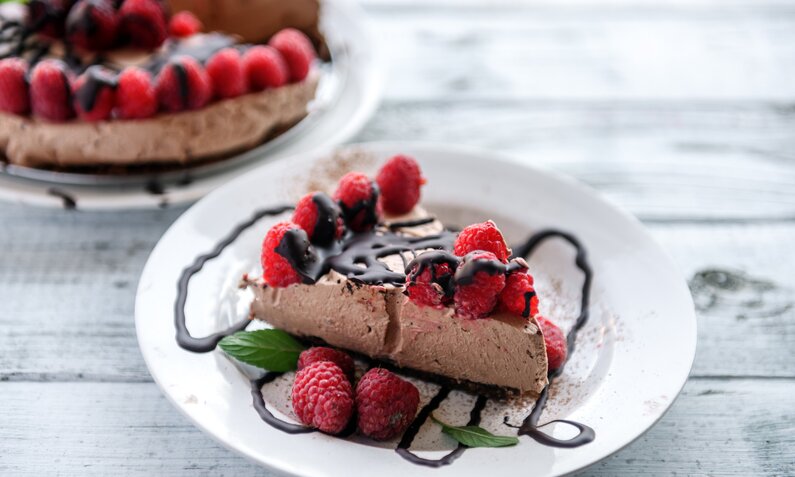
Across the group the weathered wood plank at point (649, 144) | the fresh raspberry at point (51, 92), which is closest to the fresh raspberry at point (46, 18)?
the fresh raspberry at point (51, 92)

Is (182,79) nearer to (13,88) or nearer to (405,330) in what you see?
(13,88)

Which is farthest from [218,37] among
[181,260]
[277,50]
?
[181,260]

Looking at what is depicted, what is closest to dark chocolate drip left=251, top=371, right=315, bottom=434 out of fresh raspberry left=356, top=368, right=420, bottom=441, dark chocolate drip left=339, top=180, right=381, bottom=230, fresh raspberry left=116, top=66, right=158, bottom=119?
fresh raspberry left=356, top=368, right=420, bottom=441

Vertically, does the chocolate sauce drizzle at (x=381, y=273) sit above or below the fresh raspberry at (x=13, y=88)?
above

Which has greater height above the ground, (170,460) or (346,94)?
(346,94)

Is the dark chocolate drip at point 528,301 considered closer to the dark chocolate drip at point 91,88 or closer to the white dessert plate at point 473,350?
the white dessert plate at point 473,350

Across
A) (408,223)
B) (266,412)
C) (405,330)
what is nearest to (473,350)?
(405,330)

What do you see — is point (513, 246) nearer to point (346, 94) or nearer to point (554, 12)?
point (346, 94)
